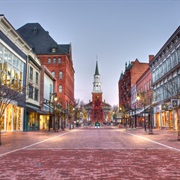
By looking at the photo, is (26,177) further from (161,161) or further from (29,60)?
(29,60)

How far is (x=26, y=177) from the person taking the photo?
6969mm

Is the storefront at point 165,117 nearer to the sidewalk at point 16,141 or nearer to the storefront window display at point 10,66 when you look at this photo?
the sidewalk at point 16,141

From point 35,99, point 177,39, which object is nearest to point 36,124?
point 35,99

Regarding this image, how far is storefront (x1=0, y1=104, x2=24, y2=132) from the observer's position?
31717 millimetres

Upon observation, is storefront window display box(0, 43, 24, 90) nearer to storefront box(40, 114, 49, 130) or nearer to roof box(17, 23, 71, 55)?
storefront box(40, 114, 49, 130)

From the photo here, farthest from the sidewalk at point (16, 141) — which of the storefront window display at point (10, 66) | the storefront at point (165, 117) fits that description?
the storefront at point (165, 117)

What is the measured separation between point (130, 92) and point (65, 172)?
7835cm

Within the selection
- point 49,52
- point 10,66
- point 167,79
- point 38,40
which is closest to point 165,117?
point 167,79

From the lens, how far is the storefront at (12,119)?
31717 mm

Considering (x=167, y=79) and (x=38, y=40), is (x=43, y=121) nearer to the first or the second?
(x=167, y=79)

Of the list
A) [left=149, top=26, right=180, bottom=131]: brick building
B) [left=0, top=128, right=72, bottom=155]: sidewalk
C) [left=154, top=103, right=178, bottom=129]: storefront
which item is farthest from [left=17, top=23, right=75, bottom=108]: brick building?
[left=0, top=128, right=72, bottom=155]: sidewalk

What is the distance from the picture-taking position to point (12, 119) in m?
34.2

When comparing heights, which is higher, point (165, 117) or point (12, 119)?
point (165, 117)

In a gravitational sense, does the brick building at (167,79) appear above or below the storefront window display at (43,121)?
above
